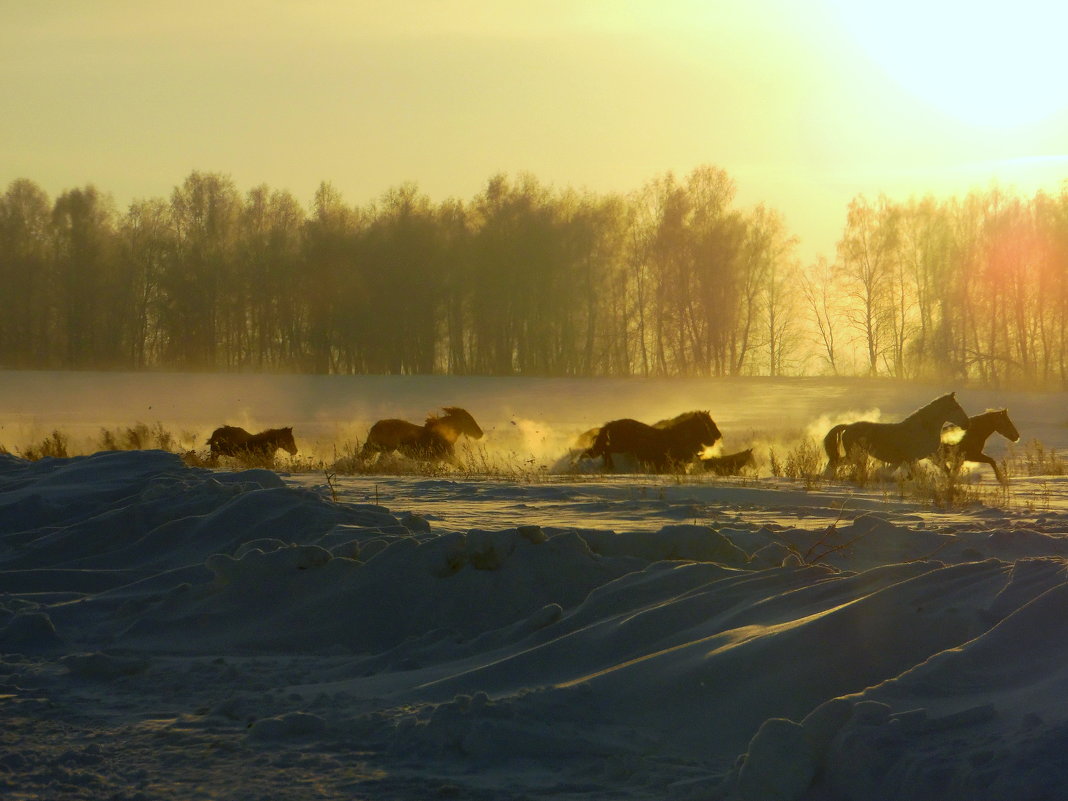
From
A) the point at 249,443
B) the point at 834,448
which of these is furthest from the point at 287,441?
the point at 834,448

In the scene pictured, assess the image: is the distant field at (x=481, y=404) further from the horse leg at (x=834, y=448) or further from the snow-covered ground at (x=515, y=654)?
the snow-covered ground at (x=515, y=654)

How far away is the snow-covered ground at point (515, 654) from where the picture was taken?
12.0 ft

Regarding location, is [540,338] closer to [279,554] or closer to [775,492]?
[775,492]

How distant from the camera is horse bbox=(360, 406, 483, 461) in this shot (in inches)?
743

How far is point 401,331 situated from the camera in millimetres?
58281

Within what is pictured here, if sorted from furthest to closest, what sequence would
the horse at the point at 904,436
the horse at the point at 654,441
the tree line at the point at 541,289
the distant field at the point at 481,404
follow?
the tree line at the point at 541,289
the distant field at the point at 481,404
the horse at the point at 654,441
the horse at the point at 904,436

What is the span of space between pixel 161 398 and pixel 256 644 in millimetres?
38456

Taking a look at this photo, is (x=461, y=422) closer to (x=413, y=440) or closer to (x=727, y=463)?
(x=413, y=440)

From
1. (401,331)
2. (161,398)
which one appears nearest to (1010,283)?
(401,331)

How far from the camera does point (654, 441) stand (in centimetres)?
1803

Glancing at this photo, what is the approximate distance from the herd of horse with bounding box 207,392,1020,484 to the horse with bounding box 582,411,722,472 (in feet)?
0.05

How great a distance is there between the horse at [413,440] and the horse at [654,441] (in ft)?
8.29

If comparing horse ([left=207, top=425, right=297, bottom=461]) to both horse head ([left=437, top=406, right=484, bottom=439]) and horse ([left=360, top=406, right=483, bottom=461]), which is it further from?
horse head ([left=437, top=406, right=484, bottom=439])

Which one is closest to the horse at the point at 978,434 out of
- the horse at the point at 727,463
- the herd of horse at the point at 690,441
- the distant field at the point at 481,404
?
the herd of horse at the point at 690,441
